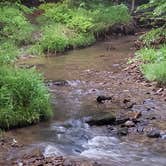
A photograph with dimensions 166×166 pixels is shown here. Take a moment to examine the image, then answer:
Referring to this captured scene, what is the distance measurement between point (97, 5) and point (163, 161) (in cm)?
1816

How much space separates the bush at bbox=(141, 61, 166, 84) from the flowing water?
1306 mm

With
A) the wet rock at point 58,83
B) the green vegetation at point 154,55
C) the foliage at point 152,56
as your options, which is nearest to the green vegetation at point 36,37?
the wet rock at point 58,83

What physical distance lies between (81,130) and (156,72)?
4204mm

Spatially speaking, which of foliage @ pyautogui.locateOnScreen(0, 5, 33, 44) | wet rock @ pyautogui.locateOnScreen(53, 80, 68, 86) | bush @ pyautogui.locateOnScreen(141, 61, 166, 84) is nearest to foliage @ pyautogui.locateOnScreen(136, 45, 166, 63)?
bush @ pyautogui.locateOnScreen(141, 61, 166, 84)

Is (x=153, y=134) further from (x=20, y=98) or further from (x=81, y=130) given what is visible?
(x=20, y=98)

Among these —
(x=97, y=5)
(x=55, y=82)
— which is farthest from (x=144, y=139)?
(x=97, y=5)

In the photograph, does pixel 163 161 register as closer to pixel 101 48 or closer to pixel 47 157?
pixel 47 157

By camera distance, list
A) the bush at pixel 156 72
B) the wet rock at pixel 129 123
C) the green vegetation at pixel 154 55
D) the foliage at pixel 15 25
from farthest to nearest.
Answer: the foliage at pixel 15 25 < the bush at pixel 156 72 < the green vegetation at pixel 154 55 < the wet rock at pixel 129 123

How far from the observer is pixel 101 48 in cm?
1836

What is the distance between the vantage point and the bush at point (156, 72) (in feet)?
39.0

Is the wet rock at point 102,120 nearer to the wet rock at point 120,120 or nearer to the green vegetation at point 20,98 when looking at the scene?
the wet rock at point 120,120

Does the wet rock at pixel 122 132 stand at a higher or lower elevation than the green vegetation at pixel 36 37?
lower

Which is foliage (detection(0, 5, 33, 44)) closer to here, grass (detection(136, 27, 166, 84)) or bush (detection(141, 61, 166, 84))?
grass (detection(136, 27, 166, 84))

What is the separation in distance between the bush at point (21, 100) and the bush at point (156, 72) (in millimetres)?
3897
